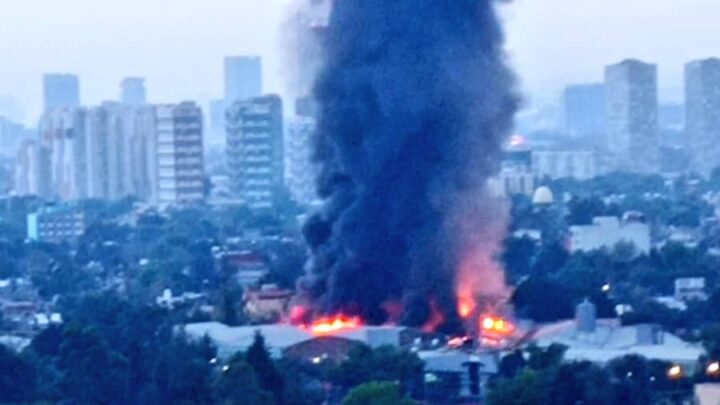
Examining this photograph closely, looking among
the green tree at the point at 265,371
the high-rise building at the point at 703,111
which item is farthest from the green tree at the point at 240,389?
the high-rise building at the point at 703,111

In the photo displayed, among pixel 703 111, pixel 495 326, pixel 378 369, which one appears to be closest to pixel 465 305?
pixel 495 326

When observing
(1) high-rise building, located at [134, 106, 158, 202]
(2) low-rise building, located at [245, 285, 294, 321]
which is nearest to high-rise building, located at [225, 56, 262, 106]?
(1) high-rise building, located at [134, 106, 158, 202]

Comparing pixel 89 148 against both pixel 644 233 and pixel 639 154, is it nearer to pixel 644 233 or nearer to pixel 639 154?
pixel 639 154

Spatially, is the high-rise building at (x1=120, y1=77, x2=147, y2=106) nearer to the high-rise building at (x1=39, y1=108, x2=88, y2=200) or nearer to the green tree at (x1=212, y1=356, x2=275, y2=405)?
the high-rise building at (x1=39, y1=108, x2=88, y2=200)

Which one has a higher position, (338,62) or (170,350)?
(338,62)

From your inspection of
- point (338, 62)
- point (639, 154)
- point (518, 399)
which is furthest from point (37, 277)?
point (639, 154)

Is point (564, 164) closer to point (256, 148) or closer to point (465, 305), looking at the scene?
point (256, 148)
